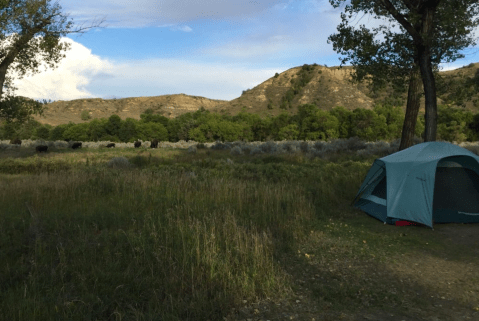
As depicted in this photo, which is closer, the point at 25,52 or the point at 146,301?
the point at 146,301

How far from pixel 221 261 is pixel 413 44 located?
15509 mm

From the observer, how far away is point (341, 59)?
18438mm

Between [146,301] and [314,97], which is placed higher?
[314,97]

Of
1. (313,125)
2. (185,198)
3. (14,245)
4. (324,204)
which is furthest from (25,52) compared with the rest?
(313,125)

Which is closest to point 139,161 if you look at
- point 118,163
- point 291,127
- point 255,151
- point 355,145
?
point 118,163

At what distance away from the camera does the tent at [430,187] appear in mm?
9656

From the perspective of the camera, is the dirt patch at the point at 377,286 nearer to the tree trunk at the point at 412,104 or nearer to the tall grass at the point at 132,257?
the tall grass at the point at 132,257

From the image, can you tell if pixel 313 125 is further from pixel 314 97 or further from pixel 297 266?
pixel 297 266

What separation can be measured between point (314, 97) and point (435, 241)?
3197 inches

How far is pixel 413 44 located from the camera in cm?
1709

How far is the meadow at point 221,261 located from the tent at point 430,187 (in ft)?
1.54

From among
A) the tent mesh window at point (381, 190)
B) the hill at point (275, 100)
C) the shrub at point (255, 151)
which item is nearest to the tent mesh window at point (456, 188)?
the tent mesh window at point (381, 190)

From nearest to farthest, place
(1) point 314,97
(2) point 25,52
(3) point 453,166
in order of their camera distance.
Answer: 1. (3) point 453,166
2. (2) point 25,52
3. (1) point 314,97

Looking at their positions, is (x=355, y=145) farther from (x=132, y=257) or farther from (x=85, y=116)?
(x=85, y=116)
